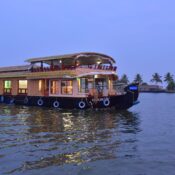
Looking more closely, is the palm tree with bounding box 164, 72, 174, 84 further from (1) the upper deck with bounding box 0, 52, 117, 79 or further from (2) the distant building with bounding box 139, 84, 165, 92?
(1) the upper deck with bounding box 0, 52, 117, 79

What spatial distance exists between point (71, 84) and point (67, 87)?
0.59 meters

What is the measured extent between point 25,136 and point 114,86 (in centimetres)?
1821

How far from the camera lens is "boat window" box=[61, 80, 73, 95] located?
2833 cm

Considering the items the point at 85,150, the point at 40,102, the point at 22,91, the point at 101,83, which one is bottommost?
the point at 85,150

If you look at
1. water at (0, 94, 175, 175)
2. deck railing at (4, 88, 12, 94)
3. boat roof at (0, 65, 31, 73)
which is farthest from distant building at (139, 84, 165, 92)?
water at (0, 94, 175, 175)

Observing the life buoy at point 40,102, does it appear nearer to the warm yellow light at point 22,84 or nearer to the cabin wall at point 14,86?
the warm yellow light at point 22,84

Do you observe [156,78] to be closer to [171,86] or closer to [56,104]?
[171,86]

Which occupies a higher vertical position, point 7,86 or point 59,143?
point 7,86

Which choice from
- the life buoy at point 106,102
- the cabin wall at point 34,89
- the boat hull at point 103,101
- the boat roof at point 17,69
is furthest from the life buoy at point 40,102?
the life buoy at point 106,102

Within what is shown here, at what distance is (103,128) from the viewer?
642 inches

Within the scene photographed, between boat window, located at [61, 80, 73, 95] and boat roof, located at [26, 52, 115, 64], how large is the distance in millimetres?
2069

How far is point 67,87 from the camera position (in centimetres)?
2869

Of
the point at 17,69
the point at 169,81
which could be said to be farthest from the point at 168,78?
the point at 17,69

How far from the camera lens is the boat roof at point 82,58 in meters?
27.7
